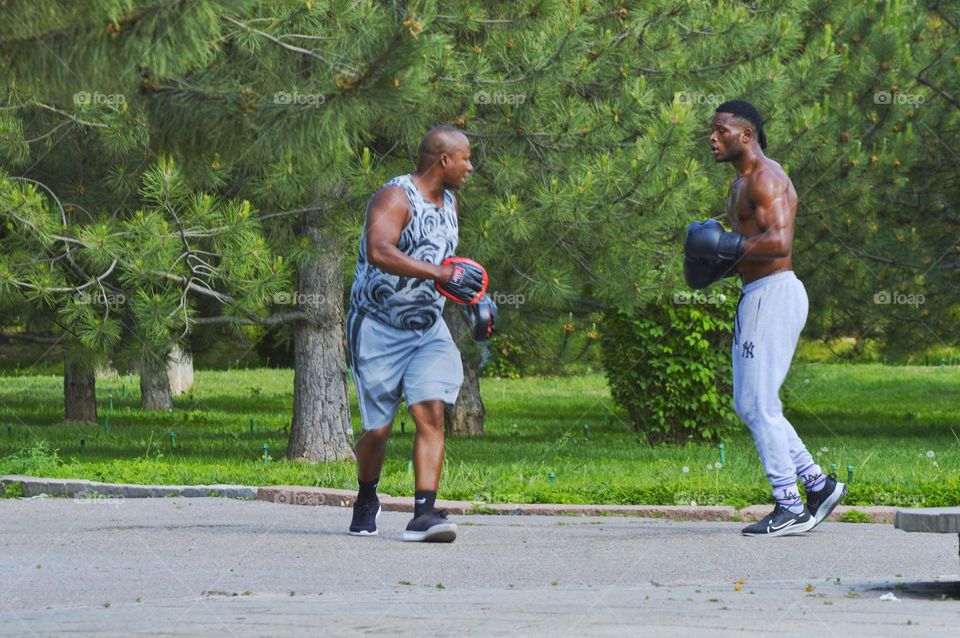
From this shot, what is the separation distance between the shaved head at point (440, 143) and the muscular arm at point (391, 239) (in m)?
0.22

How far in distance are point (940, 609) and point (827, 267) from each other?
1236 cm

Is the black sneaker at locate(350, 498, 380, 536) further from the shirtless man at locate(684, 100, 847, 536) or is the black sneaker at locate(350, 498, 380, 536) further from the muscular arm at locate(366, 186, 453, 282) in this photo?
the shirtless man at locate(684, 100, 847, 536)

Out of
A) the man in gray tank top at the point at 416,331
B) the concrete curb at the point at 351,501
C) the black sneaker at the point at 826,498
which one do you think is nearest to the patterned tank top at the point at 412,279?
the man in gray tank top at the point at 416,331

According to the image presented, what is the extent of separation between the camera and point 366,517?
717cm

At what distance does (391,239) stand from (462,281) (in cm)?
39

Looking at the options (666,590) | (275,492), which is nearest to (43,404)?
(275,492)

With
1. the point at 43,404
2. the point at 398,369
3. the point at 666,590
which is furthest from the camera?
the point at 43,404

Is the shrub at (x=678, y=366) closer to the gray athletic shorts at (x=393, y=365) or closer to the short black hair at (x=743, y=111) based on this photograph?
the short black hair at (x=743, y=111)

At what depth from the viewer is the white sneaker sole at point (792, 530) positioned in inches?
275

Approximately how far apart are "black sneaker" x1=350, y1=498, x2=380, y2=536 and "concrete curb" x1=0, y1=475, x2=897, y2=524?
3.96 ft

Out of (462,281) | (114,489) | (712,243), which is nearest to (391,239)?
(462,281)

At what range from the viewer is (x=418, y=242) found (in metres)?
6.88

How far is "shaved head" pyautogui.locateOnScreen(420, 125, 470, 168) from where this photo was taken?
22.6 ft

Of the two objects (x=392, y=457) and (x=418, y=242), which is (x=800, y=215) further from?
(x=418, y=242)
